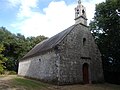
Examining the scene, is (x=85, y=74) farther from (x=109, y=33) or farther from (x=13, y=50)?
→ (x=13, y=50)

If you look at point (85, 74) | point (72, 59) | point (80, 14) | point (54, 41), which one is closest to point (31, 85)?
point (72, 59)

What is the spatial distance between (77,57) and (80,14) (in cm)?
608

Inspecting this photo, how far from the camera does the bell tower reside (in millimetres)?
18984

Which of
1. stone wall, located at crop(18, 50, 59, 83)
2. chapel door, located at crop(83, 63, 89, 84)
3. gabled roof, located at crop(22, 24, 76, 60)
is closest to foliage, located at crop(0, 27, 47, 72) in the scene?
gabled roof, located at crop(22, 24, 76, 60)

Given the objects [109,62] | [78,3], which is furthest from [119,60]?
[78,3]

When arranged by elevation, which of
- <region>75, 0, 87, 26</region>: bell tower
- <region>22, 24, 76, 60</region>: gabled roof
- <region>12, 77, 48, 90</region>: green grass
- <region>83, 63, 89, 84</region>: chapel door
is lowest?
<region>12, 77, 48, 90</region>: green grass

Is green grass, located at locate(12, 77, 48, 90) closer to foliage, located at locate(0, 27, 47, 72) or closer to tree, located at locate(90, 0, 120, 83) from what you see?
tree, located at locate(90, 0, 120, 83)

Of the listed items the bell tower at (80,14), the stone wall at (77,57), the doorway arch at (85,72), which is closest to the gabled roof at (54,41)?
the stone wall at (77,57)

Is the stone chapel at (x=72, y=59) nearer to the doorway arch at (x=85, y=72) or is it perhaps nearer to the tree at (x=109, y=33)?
the doorway arch at (x=85, y=72)

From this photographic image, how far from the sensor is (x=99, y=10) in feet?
77.9

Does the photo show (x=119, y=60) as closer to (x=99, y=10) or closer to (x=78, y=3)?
(x=99, y=10)

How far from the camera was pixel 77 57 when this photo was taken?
16.5 meters

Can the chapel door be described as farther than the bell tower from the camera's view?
No

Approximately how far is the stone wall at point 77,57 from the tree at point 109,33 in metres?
3.92
